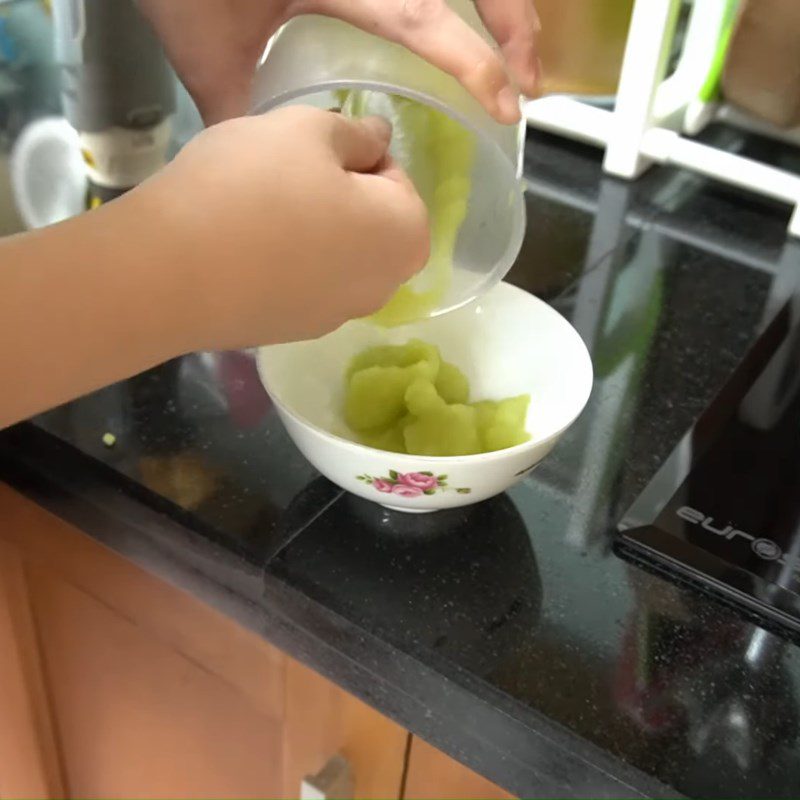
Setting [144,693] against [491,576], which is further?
[144,693]

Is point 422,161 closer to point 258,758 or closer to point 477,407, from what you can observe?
point 477,407

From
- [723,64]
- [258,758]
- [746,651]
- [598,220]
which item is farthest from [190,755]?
[723,64]

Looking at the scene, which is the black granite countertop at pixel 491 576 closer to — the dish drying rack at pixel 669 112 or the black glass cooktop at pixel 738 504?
the black glass cooktop at pixel 738 504

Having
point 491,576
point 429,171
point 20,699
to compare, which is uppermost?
point 429,171

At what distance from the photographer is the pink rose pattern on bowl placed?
52 centimetres

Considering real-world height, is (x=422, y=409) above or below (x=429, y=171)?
below

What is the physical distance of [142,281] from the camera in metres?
0.39

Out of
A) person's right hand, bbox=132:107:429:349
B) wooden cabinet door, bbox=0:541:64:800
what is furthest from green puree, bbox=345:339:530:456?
wooden cabinet door, bbox=0:541:64:800

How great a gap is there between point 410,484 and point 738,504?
21cm

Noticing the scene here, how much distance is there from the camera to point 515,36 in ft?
1.83

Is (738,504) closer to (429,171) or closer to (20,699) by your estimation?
(429,171)

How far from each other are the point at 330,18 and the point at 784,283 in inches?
18.6

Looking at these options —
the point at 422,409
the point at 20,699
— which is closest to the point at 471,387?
the point at 422,409

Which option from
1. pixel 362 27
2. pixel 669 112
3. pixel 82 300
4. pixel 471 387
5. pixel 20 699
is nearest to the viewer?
pixel 82 300
